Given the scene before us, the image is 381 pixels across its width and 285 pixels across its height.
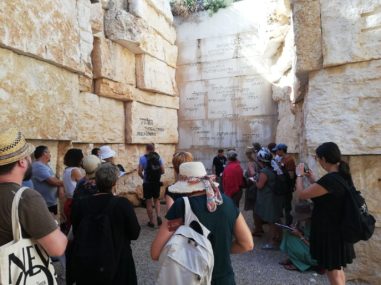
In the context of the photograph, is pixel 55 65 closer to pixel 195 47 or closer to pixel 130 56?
pixel 130 56

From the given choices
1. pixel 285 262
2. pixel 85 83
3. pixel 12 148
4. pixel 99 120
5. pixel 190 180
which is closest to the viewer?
pixel 12 148

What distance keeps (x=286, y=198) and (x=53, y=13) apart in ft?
13.4

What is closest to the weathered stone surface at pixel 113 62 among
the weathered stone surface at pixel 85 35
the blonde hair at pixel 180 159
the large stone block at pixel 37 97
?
the weathered stone surface at pixel 85 35

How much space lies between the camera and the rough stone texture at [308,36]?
3.70 m

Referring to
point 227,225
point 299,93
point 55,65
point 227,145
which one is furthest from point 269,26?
point 227,225

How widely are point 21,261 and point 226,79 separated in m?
8.51

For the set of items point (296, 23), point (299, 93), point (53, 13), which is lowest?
point (299, 93)

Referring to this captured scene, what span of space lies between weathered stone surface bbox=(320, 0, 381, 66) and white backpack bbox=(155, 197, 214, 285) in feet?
8.83

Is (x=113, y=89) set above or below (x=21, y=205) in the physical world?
above

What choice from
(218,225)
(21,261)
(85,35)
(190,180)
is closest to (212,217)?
(218,225)

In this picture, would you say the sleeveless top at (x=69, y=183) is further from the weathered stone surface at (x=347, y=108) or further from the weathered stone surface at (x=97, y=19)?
the weathered stone surface at (x=97, y=19)

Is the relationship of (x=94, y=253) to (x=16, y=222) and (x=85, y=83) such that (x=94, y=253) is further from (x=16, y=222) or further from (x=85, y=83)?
(x=85, y=83)

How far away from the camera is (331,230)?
Result: 107 inches

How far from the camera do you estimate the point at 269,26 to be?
26.5 feet
